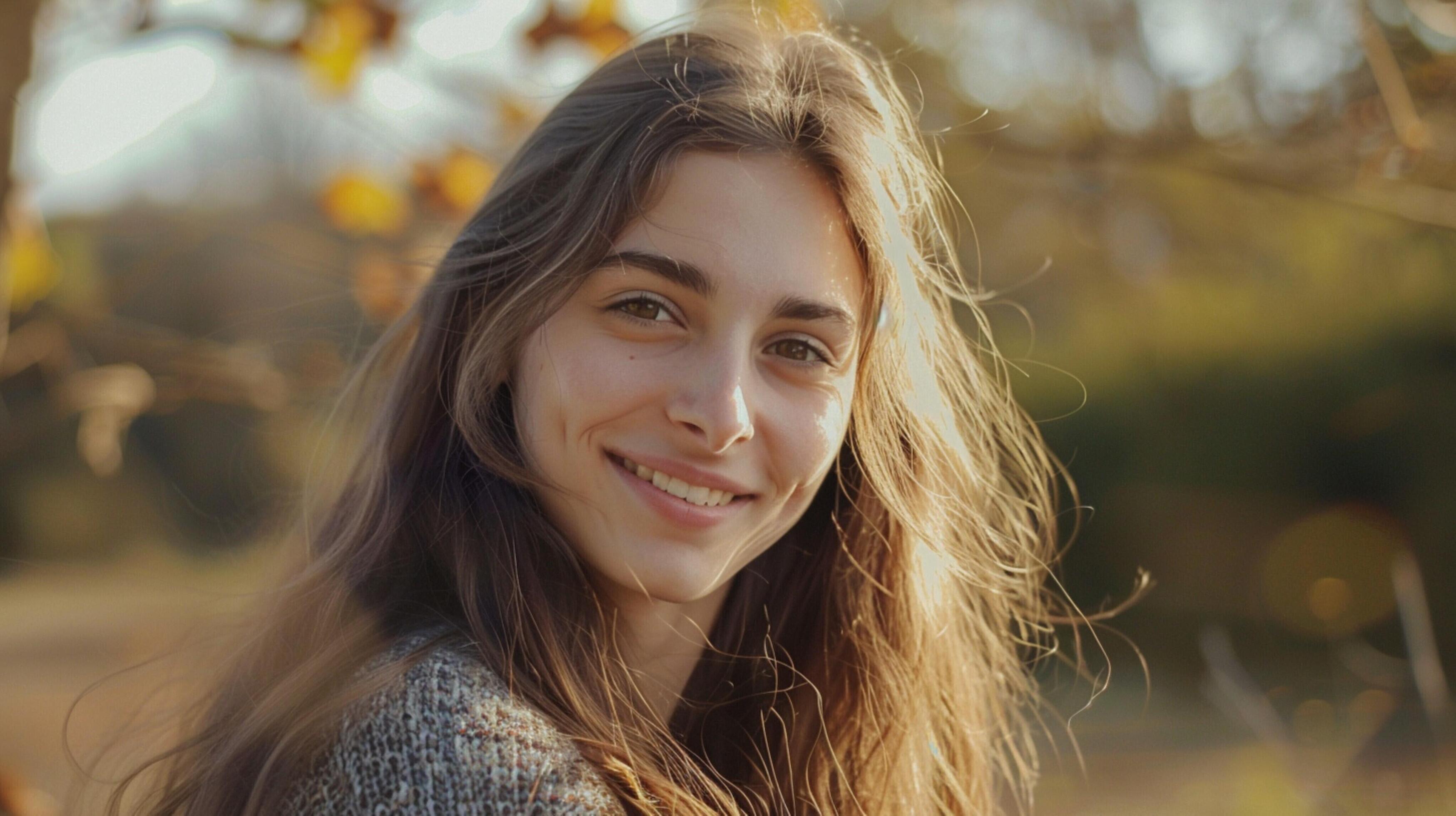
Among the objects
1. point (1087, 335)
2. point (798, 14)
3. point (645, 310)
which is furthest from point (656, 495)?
point (1087, 335)

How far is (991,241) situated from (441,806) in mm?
7982

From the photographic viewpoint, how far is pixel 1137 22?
4.12m

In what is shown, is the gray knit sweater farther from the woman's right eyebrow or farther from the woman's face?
the woman's right eyebrow

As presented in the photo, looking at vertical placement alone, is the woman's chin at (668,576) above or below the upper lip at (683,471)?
below

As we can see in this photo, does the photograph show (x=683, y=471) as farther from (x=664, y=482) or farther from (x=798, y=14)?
(x=798, y=14)

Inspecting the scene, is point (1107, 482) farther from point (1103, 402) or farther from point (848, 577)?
point (848, 577)

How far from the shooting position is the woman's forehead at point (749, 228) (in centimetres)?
162

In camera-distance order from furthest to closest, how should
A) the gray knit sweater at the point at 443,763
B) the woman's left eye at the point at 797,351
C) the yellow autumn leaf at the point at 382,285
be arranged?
the yellow autumn leaf at the point at 382,285 < the woman's left eye at the point at 797,351 < the gray knit sweater at the point at 443,763

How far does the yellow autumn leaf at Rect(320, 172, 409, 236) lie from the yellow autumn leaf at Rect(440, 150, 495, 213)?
219 mm

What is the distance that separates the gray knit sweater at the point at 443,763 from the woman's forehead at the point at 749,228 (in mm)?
651

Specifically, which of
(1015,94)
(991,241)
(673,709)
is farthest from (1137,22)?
(991,241)

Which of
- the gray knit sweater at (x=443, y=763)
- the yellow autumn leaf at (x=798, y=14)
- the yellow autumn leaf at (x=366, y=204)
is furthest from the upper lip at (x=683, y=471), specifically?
the yellow autumn leaf at (x=366, y=204)

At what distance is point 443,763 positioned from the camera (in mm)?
1260

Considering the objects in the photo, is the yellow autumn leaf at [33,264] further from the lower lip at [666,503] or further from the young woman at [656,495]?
the lower lip at [666,503]
